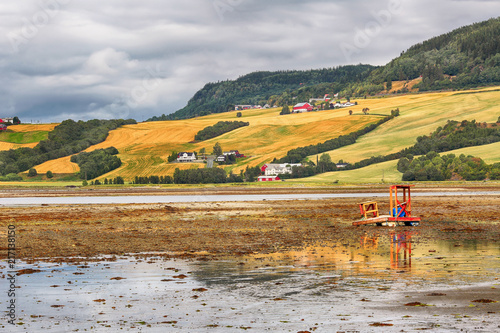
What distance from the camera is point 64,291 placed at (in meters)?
20.5

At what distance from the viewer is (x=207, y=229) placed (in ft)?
139

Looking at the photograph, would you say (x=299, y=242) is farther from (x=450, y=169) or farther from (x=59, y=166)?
(x=59, y=166)

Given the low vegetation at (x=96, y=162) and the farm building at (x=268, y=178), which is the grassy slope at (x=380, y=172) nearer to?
the farm building at (x=268, y=178)

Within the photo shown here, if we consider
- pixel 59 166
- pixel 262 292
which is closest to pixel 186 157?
pixel 59 166

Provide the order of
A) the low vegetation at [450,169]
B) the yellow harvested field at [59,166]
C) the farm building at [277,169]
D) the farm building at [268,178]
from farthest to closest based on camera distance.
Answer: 1. the yellow harvested field at [59,166]
2. the farm building at [277,169]
3. the farm building at [268,178]
4. the low vegetation at [450,169]

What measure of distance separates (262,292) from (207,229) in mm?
22900

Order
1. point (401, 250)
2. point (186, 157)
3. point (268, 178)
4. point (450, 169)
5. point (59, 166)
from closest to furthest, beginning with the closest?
point (401, 250) < point (450, 169) < point (268, 178) < point (59, 166) < point (186, 157)

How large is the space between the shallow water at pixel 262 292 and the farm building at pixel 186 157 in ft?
483

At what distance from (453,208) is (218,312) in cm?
4772

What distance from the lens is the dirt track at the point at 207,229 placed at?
106 ft

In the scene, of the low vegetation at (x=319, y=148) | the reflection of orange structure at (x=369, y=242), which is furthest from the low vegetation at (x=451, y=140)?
the reflection of orange structure at (x=369, y=242)

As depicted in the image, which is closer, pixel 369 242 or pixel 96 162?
Result: pixel 369 242

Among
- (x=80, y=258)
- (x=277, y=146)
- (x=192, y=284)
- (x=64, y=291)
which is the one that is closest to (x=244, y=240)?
(x=80, y=258)

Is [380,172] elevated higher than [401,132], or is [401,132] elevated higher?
[401,132]
